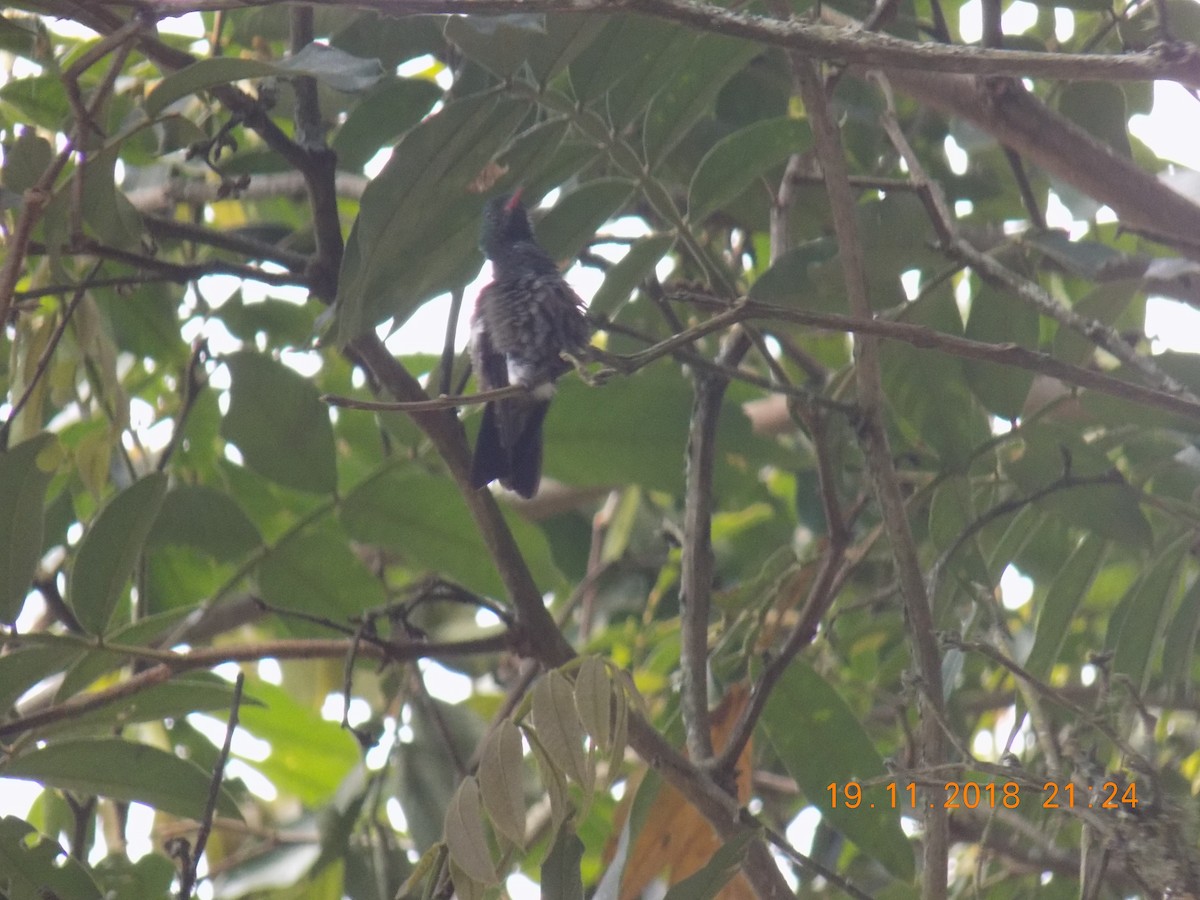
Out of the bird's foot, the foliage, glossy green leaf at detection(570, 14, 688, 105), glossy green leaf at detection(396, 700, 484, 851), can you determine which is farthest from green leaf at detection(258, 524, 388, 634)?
glossy green leaf at detection(570, 14, 688, 105)

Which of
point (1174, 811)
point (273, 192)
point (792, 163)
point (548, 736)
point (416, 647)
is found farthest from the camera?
point (273, 192)

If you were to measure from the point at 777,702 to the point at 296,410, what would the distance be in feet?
3.20

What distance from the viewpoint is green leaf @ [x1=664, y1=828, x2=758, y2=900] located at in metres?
1.70

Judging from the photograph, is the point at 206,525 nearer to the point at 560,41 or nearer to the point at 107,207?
the point at 107,207

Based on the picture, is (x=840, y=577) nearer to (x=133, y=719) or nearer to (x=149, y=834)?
(x=133, y=719)

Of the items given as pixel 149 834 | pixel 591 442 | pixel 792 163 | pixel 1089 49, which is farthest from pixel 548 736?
pixel 149 834

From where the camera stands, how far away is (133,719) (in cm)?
191

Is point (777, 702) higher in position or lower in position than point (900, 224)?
lower

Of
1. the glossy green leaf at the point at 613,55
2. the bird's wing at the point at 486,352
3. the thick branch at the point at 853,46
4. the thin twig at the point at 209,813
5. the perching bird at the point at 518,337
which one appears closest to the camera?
the thick branch at the point at 853,46

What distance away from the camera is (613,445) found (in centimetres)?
263

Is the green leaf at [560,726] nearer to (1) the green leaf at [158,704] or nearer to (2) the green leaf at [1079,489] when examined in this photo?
(1) the green leaf at [158,704]

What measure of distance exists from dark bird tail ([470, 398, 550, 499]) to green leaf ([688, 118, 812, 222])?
21.1 inches

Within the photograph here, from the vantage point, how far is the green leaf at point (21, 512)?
179 centimetres

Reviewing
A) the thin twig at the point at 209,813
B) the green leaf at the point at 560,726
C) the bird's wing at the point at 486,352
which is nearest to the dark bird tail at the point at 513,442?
the bird's wing at the point at 486,352
